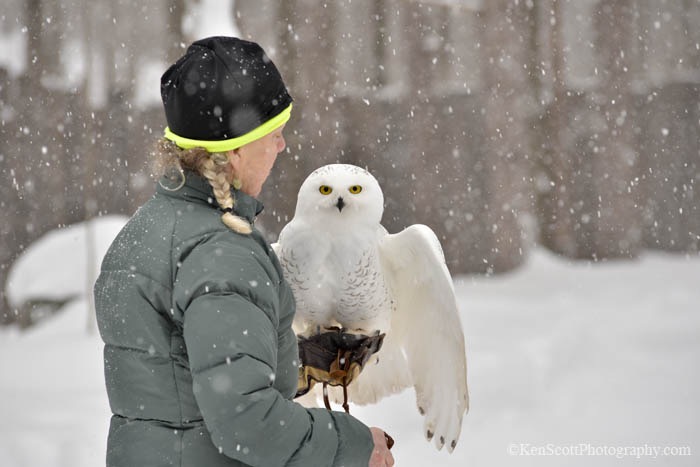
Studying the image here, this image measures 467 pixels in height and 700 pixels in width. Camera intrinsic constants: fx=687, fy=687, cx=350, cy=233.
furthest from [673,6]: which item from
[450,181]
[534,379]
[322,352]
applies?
[322,352]

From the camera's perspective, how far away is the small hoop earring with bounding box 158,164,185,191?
99cm

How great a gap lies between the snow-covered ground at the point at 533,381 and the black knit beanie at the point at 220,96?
1.06 meters

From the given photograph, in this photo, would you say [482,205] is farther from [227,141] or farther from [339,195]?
[227,141]

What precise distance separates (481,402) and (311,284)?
7.66 feet

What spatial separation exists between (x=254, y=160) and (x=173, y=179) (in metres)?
0.12

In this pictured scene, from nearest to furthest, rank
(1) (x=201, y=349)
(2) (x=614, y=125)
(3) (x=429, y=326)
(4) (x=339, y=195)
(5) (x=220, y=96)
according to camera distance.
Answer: (1) (x=201, y=349), (5) (x=220, y=96), (4) (x=339, y=195), (3) (x=429, y=326), (2) (x=614, y=125)

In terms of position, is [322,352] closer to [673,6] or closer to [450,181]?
[450,181]

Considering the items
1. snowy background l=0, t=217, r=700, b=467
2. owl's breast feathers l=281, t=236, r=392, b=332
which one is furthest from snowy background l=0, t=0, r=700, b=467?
owl's breast feathers l=281, t=236, r=392, b=332

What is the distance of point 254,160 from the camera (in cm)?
102

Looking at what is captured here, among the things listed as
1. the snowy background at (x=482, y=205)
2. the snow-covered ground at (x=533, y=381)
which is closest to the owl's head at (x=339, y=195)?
the snow-covered ground at (x=533, y=381)

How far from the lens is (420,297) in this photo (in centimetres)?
187

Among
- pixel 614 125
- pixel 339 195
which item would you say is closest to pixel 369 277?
pixel 339 195

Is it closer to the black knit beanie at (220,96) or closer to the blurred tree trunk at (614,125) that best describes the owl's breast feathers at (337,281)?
the black knit beanie at (220,96)

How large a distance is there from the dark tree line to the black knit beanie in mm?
3376
